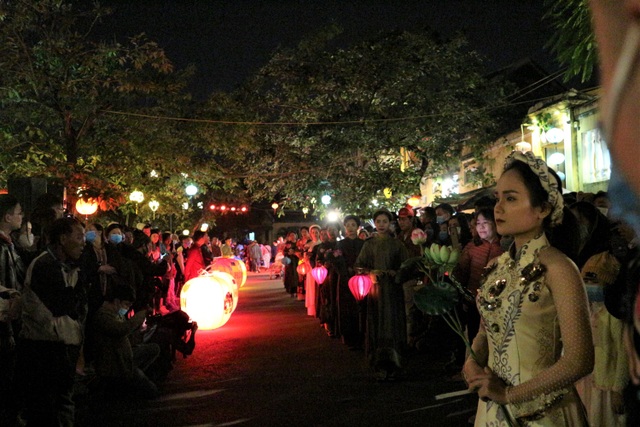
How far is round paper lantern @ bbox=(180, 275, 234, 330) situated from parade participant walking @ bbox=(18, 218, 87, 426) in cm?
620

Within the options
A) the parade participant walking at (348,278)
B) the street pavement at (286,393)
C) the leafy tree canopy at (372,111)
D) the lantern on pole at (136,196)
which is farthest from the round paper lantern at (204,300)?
the leafy tree canopy at (372,111)

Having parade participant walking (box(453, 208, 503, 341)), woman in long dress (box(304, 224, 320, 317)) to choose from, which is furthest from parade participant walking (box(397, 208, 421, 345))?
woman in long dress (box(304, 224, 320, 317))

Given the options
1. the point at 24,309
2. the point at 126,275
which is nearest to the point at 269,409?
the point at 24,309

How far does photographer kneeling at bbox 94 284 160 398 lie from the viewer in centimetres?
774

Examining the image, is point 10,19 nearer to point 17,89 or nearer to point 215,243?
point 17,89

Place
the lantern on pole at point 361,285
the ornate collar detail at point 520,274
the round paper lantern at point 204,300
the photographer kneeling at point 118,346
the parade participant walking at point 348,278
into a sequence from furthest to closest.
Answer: the round paper lantern at point 204,300 → the parade participant walking at point 348,278 → the lantern on pole at point 361,285 → the photographer kneeling at point 118,346 → the ornate collar detail at point 520,274

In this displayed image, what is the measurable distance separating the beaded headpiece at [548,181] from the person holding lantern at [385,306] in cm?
624

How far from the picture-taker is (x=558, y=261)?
8.75 feet

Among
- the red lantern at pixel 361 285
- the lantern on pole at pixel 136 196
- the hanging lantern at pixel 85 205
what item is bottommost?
the red lantern at pixel 361 285

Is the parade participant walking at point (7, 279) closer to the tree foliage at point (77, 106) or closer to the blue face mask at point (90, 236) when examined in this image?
the blue face mask at point (90, 236)

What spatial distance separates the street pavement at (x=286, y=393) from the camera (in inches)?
→ 286

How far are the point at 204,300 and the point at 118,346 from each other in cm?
421

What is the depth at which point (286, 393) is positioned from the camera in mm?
8430

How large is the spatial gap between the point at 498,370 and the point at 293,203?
82.0ft
